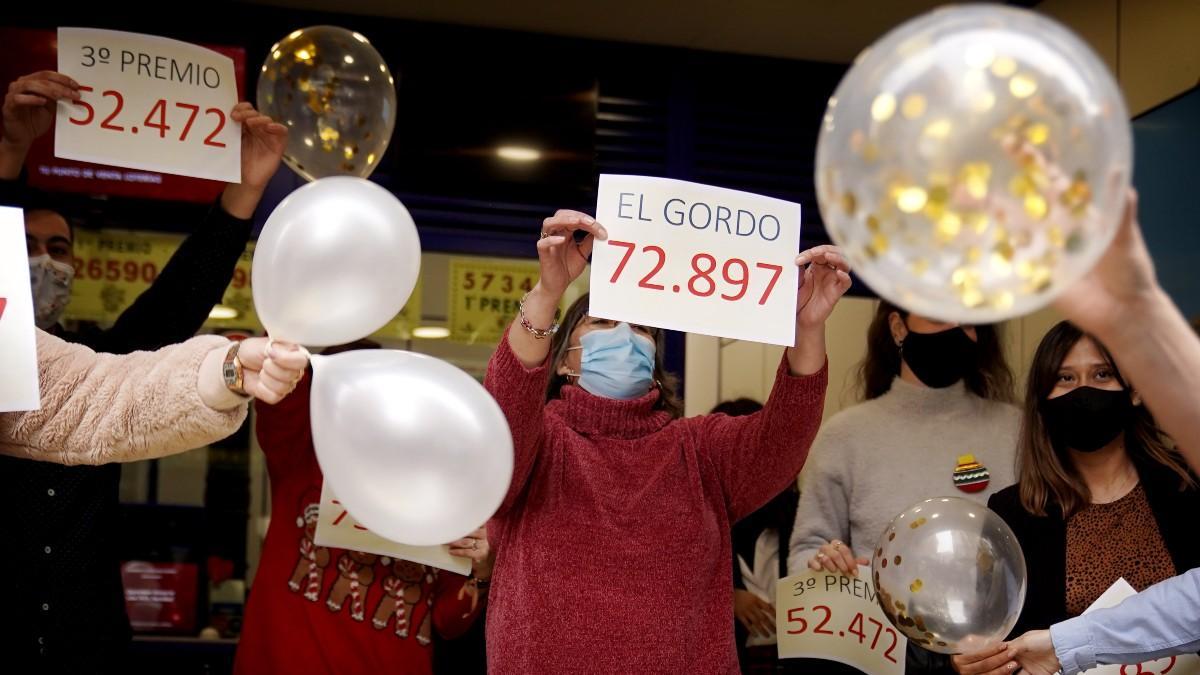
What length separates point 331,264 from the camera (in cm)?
160

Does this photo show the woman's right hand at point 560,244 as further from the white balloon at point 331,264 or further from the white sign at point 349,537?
the white sign at point 349,537

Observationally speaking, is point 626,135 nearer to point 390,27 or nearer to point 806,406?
point 390,27

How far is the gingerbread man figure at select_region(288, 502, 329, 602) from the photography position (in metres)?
2.65

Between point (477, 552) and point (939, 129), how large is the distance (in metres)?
1.82

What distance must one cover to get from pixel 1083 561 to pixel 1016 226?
1403 millimetres

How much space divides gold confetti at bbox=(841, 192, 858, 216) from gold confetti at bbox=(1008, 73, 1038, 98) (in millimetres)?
174

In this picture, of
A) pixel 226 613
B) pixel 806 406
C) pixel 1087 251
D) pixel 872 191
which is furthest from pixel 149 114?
pixel 226 613

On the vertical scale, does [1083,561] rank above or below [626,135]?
below

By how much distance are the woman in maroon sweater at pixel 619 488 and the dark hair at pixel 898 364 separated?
83 cm

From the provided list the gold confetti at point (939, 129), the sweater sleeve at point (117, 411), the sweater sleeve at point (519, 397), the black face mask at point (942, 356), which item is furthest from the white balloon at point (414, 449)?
the black face mask at point (942, 356)

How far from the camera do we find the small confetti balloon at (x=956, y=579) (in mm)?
2084

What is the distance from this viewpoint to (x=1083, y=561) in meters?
2.26

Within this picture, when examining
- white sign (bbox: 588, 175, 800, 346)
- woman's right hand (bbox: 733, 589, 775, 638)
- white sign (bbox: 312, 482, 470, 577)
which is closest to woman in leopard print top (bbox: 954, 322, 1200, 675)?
white sign (bbox: 588, 175, 800, 346)

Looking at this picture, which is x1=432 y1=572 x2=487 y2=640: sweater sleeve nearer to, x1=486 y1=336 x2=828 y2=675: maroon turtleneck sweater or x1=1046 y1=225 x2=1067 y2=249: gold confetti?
x1=486 y1=336 x2=828 y2=675: maroon turtleneck sweater
